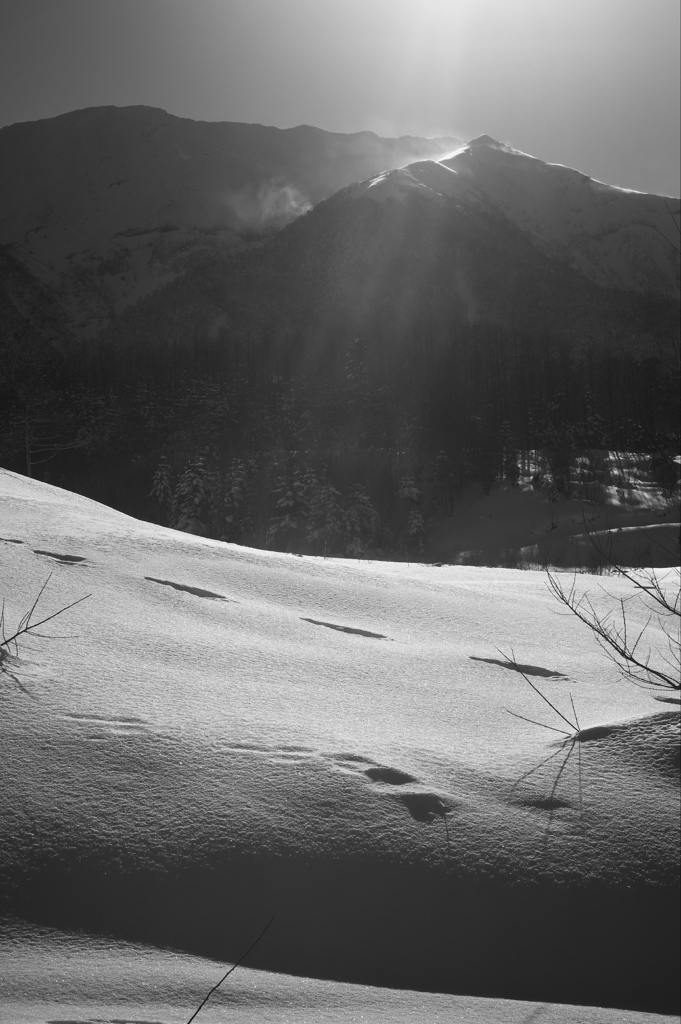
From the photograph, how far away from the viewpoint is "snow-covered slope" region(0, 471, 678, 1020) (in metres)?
1.59

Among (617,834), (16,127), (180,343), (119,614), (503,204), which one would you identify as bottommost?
(617,834)

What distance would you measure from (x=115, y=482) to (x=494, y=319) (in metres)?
58.7

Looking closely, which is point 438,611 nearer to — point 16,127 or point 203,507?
point 203,507

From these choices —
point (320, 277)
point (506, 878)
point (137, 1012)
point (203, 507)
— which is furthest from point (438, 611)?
point (320, 277)

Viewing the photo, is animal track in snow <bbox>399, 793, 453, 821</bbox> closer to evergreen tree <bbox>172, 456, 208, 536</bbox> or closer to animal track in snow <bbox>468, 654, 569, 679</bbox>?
animal track in snow <bbox>468, 654, 569, 679</bbox>

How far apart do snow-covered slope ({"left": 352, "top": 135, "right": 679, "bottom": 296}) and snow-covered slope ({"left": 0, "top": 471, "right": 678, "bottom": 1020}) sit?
368 ft

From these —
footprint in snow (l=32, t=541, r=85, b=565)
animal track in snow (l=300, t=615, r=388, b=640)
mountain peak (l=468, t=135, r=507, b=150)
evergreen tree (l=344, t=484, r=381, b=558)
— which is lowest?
animal track in snow (l=300, t=615, r=388, b=640)

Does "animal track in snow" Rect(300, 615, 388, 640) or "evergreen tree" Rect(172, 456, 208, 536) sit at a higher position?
"evergreen tree" Rect(172, 456, 208, 536)

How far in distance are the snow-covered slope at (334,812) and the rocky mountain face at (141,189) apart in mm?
119576

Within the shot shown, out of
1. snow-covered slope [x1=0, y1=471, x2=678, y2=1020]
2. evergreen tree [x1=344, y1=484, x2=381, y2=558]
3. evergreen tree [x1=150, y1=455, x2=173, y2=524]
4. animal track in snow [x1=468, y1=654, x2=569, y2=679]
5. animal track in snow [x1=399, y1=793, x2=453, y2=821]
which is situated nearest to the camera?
snow-covered slope [x1=0, y1=471, x2=678, y2=1020]

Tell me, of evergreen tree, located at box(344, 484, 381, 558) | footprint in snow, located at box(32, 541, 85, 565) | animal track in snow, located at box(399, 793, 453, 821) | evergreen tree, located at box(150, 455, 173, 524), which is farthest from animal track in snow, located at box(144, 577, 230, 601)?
evergreen tree, located at box(150, 455, 173, 524)

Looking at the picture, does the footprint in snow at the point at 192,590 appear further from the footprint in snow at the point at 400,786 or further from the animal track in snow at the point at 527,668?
the footprint in snow at the point at 400,786

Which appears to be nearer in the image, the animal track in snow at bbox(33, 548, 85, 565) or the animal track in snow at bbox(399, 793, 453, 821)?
the animal track in snow at bbox(399, 793, 453, 821)

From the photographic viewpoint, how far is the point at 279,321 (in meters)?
95.4
